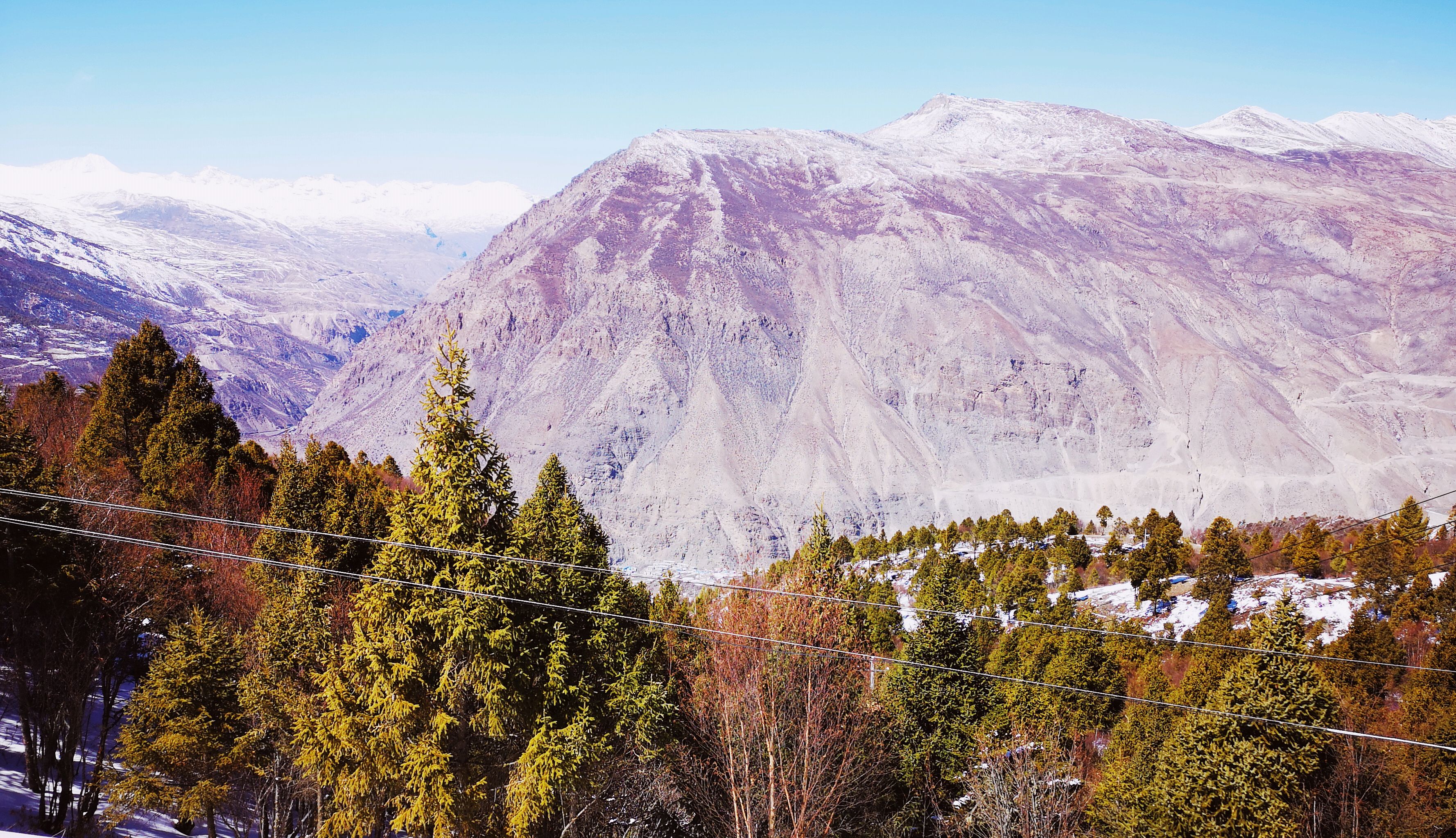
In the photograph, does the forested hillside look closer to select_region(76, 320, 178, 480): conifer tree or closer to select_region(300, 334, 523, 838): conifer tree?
select_region(300, 334, 523, 838): conifer tree

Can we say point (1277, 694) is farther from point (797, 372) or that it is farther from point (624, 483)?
point (797, 372)

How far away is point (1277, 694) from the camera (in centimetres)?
2058

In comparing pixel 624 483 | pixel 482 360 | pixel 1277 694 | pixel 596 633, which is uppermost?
pixel 482 360

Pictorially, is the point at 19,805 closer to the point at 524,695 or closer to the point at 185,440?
the point at 524,695

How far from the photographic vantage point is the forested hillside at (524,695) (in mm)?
15484

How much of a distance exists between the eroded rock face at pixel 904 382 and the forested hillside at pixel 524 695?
99476mm

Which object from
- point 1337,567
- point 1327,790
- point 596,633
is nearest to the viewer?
point 596,633

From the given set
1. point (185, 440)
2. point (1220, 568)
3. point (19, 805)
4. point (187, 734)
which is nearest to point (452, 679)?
point (187, 734)

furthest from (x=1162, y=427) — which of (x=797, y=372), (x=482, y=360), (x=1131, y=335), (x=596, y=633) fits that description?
(x=596, y=633)

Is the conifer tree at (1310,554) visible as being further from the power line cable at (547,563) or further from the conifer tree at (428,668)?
the conifer tree at (428,668)

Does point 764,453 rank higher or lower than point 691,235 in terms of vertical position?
lower

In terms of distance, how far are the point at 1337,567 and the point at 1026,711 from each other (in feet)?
Result: 145

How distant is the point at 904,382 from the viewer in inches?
6545

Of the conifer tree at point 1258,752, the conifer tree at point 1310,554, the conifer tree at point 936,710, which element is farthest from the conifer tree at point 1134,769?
the conifer tree at point 1310,554
